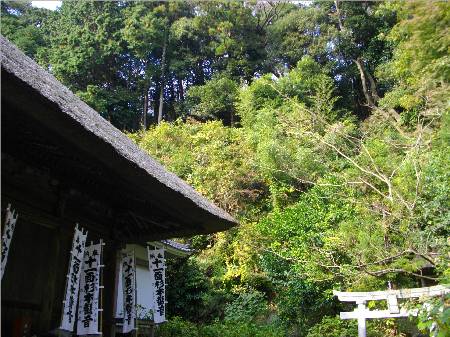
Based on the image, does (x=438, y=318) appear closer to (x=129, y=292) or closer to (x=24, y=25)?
(x=129, y=292)

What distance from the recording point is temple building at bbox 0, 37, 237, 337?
3846 millimetres

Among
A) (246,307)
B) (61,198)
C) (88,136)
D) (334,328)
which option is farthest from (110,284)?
(246,307)

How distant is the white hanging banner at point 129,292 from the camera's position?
645 centimetres

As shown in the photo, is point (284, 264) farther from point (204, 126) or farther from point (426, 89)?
point (204, 126)

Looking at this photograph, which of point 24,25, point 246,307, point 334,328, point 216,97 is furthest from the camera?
point 24,25

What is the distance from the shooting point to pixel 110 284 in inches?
251

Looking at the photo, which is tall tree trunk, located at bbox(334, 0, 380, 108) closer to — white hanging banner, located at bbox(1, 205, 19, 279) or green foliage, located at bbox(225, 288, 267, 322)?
green foliage, located at bbox(225, 288, 267, 322)

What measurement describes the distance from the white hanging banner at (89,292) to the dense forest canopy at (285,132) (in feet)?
12.6

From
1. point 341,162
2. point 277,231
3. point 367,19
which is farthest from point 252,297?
point 367,19

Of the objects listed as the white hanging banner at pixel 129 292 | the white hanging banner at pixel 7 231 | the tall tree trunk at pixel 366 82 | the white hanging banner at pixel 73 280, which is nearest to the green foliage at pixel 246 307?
the white hanging banner at pixel 129 292

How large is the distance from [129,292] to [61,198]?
2089 mm

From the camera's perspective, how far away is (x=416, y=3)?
964cm

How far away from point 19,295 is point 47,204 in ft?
3.33

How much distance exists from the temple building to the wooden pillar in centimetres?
1
